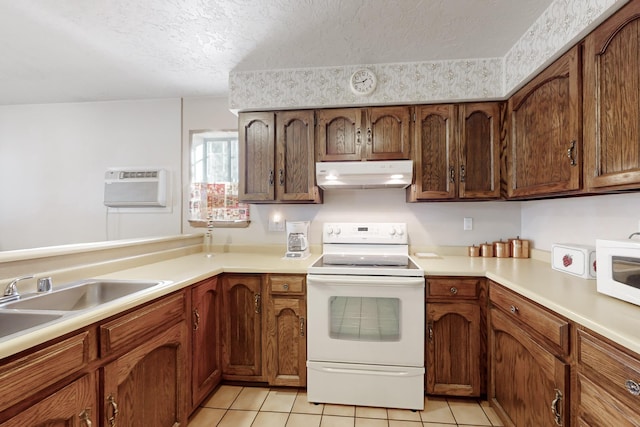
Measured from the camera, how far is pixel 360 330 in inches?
73.6

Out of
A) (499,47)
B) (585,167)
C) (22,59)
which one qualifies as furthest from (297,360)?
(22,59)

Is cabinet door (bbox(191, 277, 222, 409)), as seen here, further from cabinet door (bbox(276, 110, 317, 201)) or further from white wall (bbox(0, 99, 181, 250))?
white wall (bbox(0, 99, 181, 250))

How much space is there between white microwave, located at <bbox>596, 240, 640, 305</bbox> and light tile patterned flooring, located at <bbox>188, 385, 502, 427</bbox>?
1.06 m

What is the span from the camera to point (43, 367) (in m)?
0.87

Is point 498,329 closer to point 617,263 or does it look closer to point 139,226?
point 617,263

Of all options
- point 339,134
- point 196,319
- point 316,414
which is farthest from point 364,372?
point 339,134

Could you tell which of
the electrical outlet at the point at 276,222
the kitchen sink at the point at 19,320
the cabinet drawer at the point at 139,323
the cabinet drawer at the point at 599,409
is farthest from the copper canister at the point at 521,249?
the kitchen sink at the point at 19,320

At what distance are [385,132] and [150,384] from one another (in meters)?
2.09

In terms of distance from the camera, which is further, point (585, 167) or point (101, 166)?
point (101, 166)

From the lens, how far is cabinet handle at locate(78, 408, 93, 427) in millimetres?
995

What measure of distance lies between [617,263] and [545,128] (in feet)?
2.82

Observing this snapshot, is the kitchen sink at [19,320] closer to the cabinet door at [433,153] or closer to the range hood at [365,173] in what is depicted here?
the range hood at [365,173]

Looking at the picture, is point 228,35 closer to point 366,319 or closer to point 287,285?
point 287,285

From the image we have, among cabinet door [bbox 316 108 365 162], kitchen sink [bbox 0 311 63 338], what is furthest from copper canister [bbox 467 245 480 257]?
kitchen sink [bbox 0 311 63 338]
